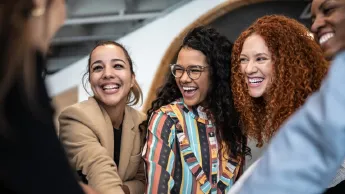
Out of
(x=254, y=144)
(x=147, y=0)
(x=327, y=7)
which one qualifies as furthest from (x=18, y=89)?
(x=147, y=0)

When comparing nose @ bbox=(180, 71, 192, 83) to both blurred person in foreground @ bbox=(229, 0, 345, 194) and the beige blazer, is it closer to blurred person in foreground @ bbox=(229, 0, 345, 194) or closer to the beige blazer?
the beige blazer

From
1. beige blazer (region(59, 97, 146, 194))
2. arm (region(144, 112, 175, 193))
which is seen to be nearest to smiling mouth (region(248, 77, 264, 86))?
arm (region(144, 112, 175, 193))

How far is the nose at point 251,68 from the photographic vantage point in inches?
72.6

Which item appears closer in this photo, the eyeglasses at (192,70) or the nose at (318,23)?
the nose at (318,23)

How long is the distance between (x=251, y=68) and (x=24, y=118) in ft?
4.08

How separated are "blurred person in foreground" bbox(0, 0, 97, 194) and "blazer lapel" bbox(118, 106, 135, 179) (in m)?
1.28

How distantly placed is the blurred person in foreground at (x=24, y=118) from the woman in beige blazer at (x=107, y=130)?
1.09 metres

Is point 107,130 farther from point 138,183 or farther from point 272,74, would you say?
point 272,74

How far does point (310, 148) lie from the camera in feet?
2.22

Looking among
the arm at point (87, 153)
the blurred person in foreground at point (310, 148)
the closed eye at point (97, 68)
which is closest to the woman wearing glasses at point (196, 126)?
the arm at point (87, 153)

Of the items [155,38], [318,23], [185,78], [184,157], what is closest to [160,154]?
[184,157]

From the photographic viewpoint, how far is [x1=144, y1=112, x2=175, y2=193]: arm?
176 centimetres

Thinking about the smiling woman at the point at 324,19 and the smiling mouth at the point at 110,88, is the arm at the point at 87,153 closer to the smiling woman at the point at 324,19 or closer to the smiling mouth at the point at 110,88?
the smiling mouth at the point at 110,88

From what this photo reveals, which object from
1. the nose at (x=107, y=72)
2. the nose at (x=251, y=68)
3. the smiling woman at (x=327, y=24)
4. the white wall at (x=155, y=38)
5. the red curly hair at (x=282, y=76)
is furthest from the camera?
the white wall at (x=155, y=38)
